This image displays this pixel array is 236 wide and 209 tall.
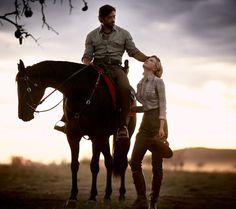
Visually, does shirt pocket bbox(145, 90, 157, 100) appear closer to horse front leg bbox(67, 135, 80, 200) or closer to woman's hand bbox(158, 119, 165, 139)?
woman's hand bbox(158, 119, 165, 139)

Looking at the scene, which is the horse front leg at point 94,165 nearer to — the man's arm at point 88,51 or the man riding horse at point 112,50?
the man riding horse at point 112,50

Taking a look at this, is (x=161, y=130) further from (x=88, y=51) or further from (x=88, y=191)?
(x=88, y=191)

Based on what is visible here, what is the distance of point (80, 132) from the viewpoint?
30.5 ft

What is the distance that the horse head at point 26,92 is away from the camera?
8.55 m

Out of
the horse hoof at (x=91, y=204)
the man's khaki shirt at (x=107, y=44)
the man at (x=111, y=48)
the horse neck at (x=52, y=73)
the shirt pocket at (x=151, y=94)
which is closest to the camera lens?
the shirt pocket at (x=151, y=94)

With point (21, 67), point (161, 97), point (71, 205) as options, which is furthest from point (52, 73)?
point (71, 205)

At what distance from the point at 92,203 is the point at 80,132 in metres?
1.36

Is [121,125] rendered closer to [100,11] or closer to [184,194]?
[100,11]

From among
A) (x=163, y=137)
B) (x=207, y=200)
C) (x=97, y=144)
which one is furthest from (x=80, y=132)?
(x=207, y=200)

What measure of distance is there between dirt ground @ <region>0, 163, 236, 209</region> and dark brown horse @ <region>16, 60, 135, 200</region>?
1.01m

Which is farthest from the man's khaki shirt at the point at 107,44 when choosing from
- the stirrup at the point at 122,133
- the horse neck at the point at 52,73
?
the stirrup at the point at 122,133

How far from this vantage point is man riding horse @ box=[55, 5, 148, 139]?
951 cm

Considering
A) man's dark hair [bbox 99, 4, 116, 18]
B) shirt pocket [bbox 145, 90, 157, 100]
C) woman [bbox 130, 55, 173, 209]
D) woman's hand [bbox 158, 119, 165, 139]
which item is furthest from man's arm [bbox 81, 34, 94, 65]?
woman's hand [bbox 158, 119, 165, 139]

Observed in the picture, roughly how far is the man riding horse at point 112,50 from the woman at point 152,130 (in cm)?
129
